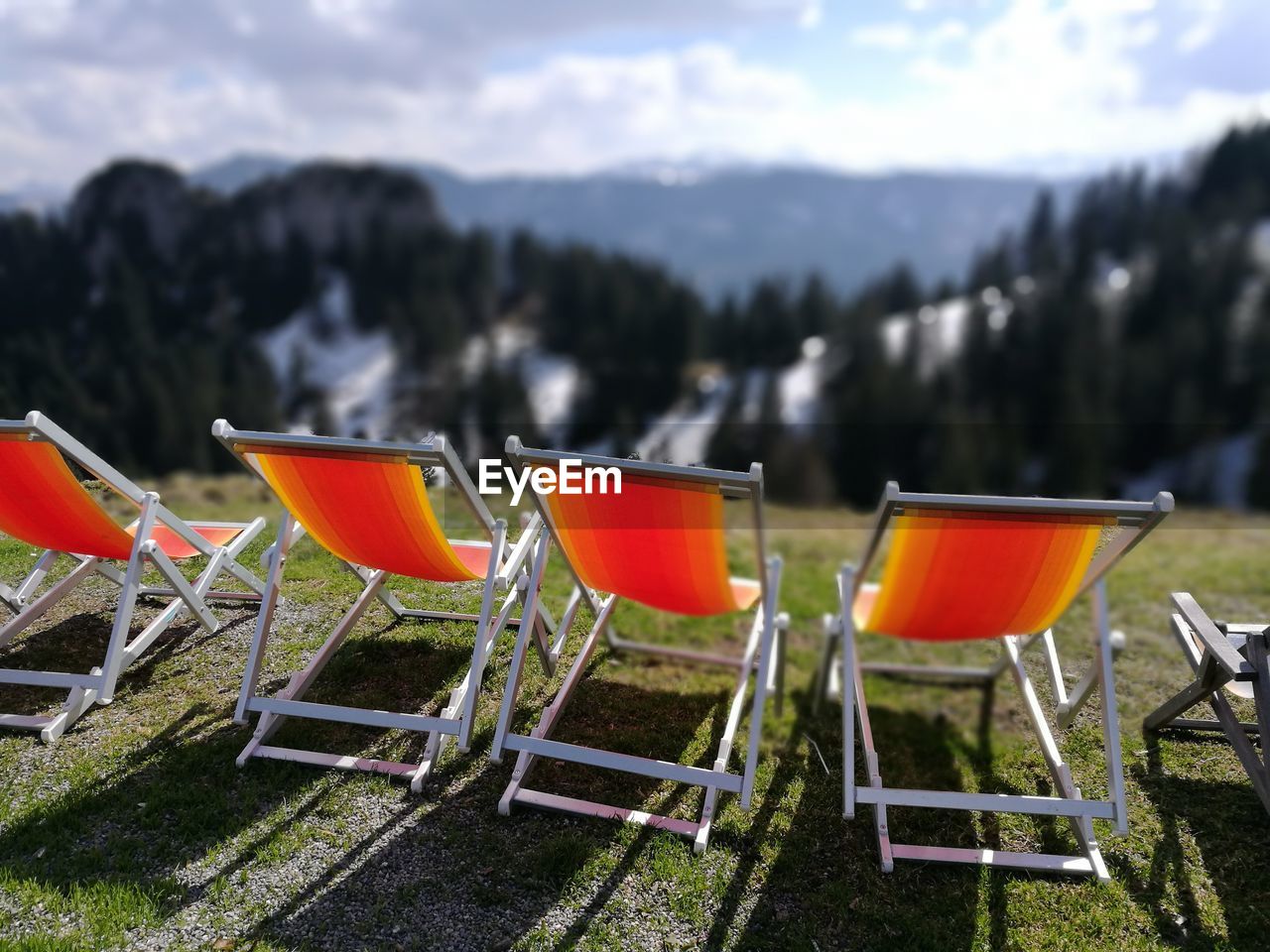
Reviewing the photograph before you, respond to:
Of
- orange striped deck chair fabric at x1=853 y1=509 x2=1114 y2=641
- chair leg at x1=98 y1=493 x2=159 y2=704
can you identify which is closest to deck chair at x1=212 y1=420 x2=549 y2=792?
chair leg at x1=98 y1=493 x2=159 y2=704

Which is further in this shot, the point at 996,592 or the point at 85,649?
the point at 85,649

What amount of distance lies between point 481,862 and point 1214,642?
7.76ft

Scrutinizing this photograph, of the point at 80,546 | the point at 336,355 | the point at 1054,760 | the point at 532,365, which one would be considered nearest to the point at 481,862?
the point at 1054,760

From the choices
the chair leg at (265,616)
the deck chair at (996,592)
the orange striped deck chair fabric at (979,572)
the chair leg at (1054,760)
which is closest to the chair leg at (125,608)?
the chair leg at (265,616)

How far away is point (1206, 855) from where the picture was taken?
2.39 m

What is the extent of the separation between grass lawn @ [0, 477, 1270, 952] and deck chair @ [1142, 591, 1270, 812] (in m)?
0.11

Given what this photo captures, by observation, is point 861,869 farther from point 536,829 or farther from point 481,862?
point 481,862

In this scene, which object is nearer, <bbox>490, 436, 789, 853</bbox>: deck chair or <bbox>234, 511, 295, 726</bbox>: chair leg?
<bbox>490, 436, 789, 853</bbox>: deck chair

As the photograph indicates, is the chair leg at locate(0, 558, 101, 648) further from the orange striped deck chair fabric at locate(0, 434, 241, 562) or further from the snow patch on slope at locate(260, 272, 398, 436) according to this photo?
the snow patch on slope at locate(260, 272, 398, 436)

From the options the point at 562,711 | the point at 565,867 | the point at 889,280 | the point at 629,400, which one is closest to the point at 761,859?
the point at 565,867

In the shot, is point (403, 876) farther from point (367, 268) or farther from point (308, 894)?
point (367, 268)

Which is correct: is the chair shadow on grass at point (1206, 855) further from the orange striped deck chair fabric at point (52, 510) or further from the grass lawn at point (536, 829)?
the orange striped deck chair fabric at point (52, 510)

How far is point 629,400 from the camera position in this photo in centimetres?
5756

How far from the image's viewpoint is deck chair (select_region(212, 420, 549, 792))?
2.48 m
